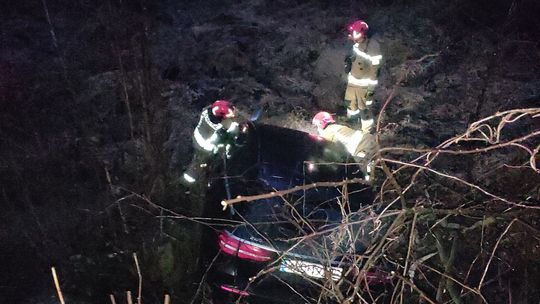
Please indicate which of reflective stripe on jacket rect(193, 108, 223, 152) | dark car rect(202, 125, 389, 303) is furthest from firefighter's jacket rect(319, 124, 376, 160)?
reflective stripe on jacket rect(193, 108, 223, 152)

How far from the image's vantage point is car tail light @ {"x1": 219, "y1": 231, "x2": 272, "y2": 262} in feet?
13.0

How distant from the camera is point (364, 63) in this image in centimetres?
654

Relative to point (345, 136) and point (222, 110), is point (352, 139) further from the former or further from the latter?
point (222, 110)

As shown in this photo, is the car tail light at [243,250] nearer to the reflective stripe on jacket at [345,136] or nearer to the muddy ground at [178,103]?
the muddy ground at [178,103]

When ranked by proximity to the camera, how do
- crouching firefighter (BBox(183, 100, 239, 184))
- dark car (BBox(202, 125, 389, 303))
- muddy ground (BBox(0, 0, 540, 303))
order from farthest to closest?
muddy ground (BBox(0, 0, 540, 303))
crouching firefighter (BBox(183, 100, 239, 184))
dark car (BBox(202, 125, 389, 303))

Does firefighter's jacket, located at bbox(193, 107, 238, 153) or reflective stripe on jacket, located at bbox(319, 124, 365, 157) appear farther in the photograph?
reflective stripe on jacket, located at bbox(319, 124, 365, 157)

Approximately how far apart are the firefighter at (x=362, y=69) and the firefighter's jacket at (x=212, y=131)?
2.38 m

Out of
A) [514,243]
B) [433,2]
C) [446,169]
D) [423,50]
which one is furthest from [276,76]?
[514,243]

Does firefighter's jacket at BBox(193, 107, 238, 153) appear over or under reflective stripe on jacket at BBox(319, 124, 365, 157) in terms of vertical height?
over

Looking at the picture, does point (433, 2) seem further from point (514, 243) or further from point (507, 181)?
point (514, 243)

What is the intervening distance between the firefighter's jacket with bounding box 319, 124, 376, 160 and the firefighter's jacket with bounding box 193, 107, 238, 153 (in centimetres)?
126

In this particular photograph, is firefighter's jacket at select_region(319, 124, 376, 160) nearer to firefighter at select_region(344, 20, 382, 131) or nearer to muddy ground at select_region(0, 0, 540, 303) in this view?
muddy ground at select_region(0, 0, 540, 303)

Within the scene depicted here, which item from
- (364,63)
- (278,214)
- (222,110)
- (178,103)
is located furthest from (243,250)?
(178,103)

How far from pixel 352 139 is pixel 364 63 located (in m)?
1.58
